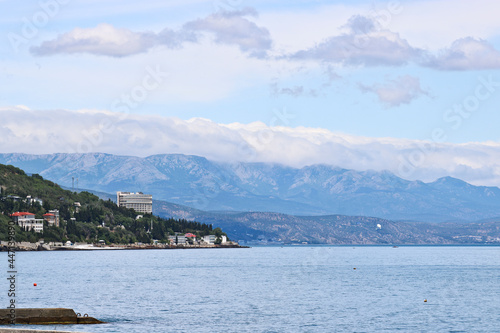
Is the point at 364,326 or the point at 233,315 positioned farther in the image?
the point at 233,315

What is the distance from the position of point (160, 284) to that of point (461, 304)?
57003 mm

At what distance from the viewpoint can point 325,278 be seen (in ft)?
516

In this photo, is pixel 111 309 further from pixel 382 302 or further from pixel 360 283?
→ pixel 360 283

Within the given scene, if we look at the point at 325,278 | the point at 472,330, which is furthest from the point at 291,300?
the point at 325,278

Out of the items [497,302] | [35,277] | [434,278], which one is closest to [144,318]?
[497,302]

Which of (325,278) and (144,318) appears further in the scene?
(325,278)

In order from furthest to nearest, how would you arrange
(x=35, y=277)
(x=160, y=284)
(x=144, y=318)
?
1. (x=35, y=277)
2. (x=160, y=284)
3. (x=144, y=318)

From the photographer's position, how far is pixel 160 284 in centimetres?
13650

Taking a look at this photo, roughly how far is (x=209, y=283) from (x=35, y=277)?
37922 mm

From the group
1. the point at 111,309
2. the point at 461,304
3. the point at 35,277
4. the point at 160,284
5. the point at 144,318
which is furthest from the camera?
the point at 35,277

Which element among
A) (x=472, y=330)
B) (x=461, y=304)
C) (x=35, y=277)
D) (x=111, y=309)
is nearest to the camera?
(x=472, y=330)

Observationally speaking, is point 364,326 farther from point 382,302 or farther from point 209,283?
point 209,283

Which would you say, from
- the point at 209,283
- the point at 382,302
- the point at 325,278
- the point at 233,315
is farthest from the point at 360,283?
the point at 233,315

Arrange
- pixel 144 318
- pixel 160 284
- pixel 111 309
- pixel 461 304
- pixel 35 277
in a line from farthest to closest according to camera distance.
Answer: pixel 35 277 → pixel 160 284 → pixel 461 304 → pixel 111 309 → pixel 144 318
